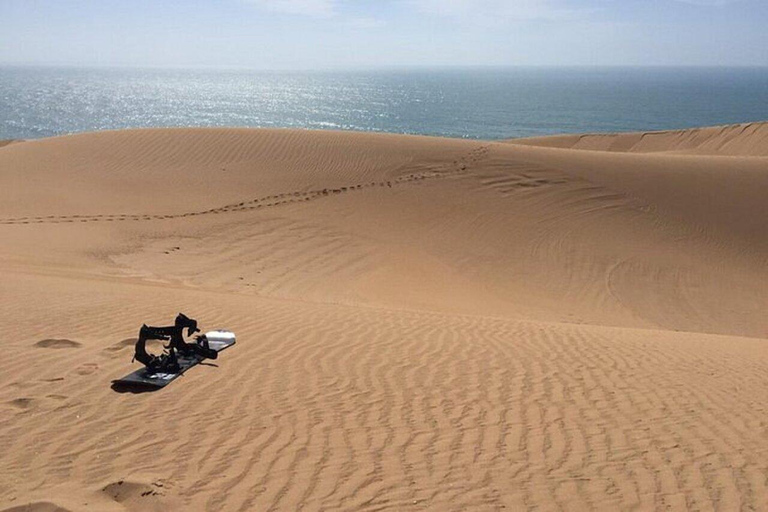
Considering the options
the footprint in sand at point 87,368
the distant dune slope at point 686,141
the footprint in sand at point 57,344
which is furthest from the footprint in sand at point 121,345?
the distant dune slope at point 686,141

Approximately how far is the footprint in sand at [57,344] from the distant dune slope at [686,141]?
101 ft

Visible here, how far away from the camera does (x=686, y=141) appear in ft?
121

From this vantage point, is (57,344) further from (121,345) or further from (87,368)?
(87,368)

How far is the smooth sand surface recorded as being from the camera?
13.5 feet

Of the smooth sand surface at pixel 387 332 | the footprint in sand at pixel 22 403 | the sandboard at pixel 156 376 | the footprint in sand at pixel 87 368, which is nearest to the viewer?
the smooth sand surface at pixel 387 332

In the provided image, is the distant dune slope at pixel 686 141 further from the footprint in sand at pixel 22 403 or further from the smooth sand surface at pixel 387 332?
the footprint in sand at pixel 22 403

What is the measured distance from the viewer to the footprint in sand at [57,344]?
6.15 meters

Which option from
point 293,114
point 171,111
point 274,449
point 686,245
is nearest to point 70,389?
point 274,449

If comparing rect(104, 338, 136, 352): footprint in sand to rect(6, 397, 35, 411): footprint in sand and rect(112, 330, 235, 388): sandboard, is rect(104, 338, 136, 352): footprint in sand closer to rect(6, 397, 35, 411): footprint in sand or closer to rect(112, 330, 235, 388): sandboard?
rect(112, 330, 235, 388): sandboard

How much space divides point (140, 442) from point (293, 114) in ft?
259

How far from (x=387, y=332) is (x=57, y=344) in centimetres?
346

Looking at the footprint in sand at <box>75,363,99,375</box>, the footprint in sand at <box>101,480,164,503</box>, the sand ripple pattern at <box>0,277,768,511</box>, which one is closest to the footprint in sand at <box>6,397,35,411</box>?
the sand ripple pattern at <box>0,277,768,511</box>

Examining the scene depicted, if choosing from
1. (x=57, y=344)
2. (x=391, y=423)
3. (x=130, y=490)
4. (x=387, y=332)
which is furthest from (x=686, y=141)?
(x=130, y=490)

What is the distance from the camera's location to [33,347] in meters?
6.07
